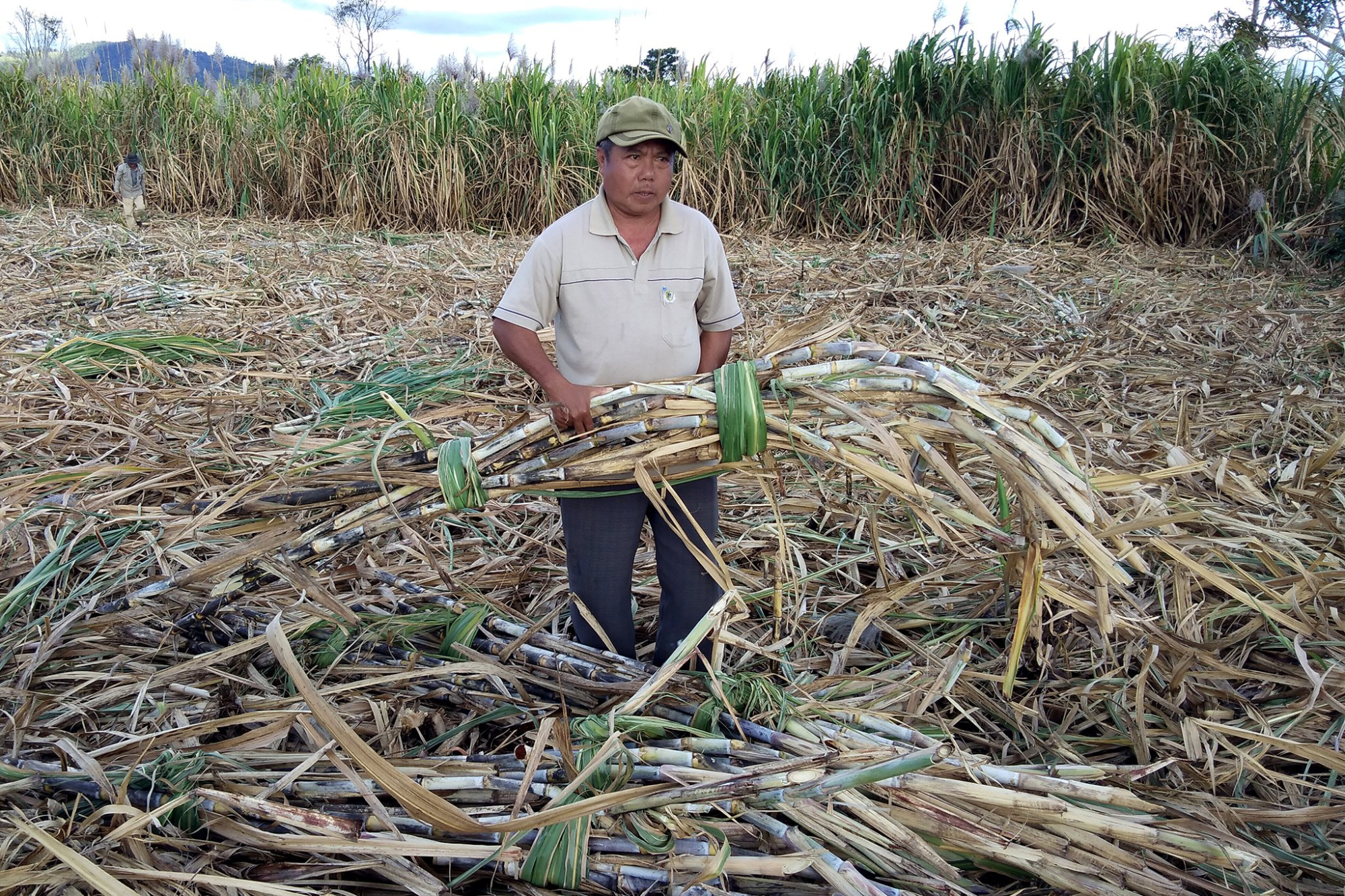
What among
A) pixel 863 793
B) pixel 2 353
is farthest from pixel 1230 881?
pixel 2 353

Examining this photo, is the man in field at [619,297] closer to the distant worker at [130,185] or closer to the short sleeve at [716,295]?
the short sleeve at [716,295]

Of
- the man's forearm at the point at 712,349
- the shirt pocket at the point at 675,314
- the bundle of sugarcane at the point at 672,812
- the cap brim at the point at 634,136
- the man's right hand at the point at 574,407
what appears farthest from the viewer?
the man's forearm at the point at 712,349

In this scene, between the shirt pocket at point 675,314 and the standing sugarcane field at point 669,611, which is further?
the shirt pocket at point 675,314

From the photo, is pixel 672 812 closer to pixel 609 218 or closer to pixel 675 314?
pixel 675 314

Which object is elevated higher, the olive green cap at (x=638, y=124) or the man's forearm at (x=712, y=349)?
the olive green cap at (x=638, y=124)

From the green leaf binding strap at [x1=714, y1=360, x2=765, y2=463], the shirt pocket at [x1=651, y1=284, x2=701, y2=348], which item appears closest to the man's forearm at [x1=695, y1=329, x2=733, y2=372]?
the shirt pocket at [x1=651, y1=284, x2=701, y2=348]

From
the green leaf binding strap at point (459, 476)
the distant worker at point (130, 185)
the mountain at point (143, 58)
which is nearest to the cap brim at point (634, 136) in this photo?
the green leaf binding strap at point (459, 476)

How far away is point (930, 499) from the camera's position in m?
1.63

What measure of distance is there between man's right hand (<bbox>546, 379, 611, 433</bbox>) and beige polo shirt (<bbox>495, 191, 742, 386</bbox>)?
23cm

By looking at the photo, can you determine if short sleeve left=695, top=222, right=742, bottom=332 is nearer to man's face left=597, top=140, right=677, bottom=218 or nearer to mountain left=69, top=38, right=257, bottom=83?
man's face left=597, top=140, right=677, bottom=218

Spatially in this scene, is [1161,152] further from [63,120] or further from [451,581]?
[63,120]

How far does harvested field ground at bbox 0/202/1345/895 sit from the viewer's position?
1339 mm

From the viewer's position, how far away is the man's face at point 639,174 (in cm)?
180

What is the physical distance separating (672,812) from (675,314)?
1.01 m
